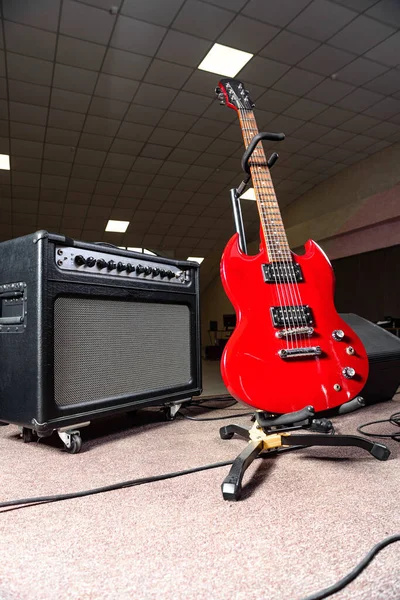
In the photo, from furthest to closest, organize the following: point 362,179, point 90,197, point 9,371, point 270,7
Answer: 1. point 90,197
2. point 362,179
3. point 270,7
4. point 9,371

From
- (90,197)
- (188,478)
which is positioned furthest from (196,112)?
(188,478)

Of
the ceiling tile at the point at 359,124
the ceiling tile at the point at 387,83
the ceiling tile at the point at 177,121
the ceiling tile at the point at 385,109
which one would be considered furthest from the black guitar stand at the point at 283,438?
the ceiling tile at the point at 359,124

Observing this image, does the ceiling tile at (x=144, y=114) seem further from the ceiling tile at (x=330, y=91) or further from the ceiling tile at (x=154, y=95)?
the ceiling tile at (x=330, y=91)

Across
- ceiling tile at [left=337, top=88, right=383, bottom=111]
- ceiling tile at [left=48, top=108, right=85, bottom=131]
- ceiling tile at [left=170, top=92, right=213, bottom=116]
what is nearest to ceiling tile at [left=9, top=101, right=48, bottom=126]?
ceiling tile at [left=48, top=108, right=85, bottom=131]

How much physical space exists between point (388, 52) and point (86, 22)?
2974 mm

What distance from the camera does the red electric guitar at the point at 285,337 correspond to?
1046 mm

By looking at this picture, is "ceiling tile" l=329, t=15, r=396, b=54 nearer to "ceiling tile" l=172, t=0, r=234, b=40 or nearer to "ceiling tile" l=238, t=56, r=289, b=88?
"ceiling tile" l=238, t=56, r=289, b=88

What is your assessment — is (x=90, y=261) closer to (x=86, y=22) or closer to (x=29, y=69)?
(x=86, y=22)

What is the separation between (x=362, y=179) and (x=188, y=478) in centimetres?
668

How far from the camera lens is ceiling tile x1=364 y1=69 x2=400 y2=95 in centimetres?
450

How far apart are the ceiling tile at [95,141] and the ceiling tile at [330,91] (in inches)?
108

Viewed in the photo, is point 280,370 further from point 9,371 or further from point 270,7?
point 270,7

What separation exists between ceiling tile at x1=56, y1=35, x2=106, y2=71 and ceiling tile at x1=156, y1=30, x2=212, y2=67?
61 centimetres

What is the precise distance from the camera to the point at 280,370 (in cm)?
106
